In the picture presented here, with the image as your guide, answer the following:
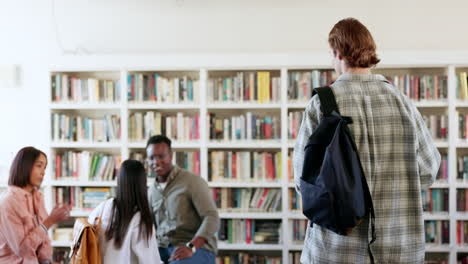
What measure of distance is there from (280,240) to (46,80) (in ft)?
8.05

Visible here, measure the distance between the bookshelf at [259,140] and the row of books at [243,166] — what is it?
0.05 m

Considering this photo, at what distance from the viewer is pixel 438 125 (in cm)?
454

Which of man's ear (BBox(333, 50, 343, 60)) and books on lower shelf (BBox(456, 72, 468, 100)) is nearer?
man's ear (BBox(333, 50, 343, 60))

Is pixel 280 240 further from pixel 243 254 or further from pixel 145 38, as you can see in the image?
pixel 145 38

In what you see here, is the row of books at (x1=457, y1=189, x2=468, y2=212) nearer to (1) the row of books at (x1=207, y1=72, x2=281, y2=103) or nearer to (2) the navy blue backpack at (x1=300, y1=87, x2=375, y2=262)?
(1) the row of books at (x1=207, y1=72, x2=281, y2=103)

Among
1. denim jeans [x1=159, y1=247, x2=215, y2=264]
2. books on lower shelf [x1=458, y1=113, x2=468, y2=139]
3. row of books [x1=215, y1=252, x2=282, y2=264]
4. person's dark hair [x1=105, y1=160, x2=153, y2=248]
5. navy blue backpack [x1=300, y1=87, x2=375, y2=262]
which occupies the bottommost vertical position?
row of books [x1=215, y1=252, x2=282, y2=264]

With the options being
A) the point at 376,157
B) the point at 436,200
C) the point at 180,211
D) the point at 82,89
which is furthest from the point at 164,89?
the point at 376,157

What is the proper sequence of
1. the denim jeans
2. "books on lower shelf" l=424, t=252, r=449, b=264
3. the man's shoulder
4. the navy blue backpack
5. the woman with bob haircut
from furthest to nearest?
1. "books on lower shelf" l=424, t=252, r=449, b=264
2. the man's shoulder
3. the denim jeans
4. the woman with bob haircut
5. the navy blue backpack

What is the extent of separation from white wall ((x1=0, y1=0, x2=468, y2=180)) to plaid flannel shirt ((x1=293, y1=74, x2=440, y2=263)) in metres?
3.09

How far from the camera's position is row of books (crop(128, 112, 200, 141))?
4688 mm

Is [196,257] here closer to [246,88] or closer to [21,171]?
[21,171]

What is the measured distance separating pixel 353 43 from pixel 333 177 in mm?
431

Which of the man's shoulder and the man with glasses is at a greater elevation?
the man's shoulder

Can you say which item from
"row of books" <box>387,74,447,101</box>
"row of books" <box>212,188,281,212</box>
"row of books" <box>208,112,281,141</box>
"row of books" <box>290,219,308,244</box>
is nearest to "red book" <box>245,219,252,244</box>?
"row of books" <box>212,188,281,212</box>
